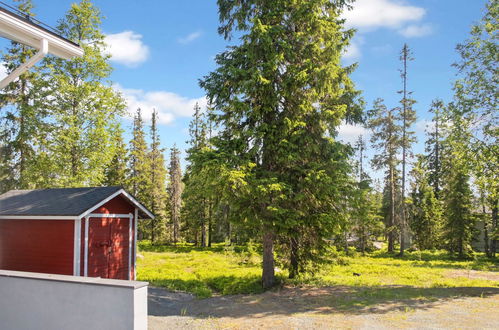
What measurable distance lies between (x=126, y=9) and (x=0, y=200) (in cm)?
896

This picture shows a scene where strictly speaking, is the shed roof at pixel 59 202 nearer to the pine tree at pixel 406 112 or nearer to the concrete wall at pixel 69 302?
the concrete wall at pixel 69 302

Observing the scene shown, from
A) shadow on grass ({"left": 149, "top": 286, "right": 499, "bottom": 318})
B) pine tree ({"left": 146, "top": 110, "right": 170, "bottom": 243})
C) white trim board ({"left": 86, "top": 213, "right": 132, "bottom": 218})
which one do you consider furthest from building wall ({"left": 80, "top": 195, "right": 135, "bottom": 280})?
pine tree ({"left": 146, "top": 110, "right": 170, "bottom": 243})

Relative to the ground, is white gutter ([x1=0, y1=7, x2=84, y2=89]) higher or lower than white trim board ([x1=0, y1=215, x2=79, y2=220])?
higher

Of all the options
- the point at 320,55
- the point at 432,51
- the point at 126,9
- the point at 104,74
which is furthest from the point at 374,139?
the point at 126,9

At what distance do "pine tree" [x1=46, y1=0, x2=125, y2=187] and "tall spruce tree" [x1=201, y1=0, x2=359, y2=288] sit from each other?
28.6 feet

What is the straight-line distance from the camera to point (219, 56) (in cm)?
1345

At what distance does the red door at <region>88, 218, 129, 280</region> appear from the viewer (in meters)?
11.1

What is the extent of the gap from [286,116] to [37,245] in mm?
9179

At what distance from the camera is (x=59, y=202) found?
38.1 feet

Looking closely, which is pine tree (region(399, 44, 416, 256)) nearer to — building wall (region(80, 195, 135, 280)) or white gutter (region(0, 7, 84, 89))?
building wall (region(80, 195, 135, 280))

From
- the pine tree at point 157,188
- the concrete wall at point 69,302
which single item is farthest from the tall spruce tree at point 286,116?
the pine tree at point 157,188

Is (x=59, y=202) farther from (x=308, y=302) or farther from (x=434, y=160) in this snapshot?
(x=434, y=160)

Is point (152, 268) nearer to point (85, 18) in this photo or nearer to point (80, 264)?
point (80, 264)

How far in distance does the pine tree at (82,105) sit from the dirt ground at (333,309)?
9234mm
